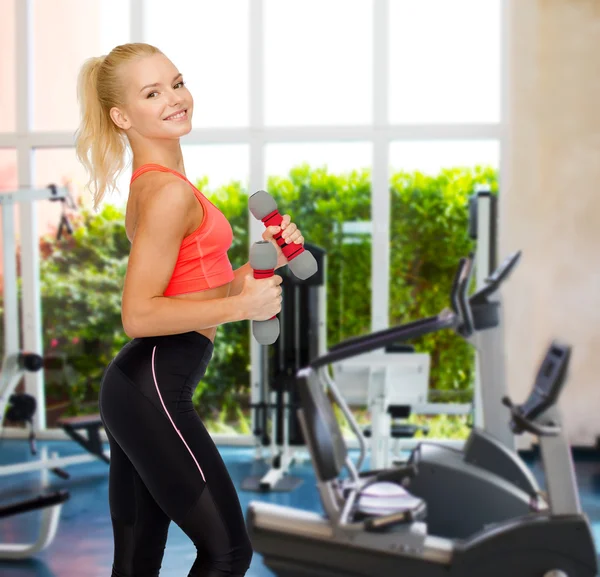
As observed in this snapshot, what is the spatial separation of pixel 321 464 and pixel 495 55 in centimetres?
323

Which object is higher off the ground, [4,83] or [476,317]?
[4,83]

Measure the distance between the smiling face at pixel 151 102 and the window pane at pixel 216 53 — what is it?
369cm

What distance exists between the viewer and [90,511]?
339 centimetres

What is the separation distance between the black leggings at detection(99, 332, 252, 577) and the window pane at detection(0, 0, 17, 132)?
4.44m

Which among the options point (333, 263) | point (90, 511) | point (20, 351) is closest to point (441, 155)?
point (333, 263)

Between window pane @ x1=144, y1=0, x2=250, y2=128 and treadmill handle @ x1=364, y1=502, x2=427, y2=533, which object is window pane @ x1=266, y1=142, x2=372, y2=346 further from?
treadmill handle @ x1=364, y1=502, x2=427, y2=533

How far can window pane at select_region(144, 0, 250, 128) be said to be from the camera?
15.6ft

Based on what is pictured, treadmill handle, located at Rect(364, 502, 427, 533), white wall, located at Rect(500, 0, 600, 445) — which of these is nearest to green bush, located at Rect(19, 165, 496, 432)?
white wall, located at Rect(500, 0, 600, 445)

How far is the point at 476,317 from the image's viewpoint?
8.54ft

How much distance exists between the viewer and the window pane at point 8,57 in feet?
16.3

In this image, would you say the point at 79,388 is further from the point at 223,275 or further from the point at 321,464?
the point at 223,275

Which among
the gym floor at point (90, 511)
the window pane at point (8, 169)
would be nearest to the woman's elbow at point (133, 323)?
the gym floor at point (90, 511)

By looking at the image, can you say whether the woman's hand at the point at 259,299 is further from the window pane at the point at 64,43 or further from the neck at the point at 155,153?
the window pane at the point at 64,43

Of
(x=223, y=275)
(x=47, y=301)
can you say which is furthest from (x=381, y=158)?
(x=223, y=275)
